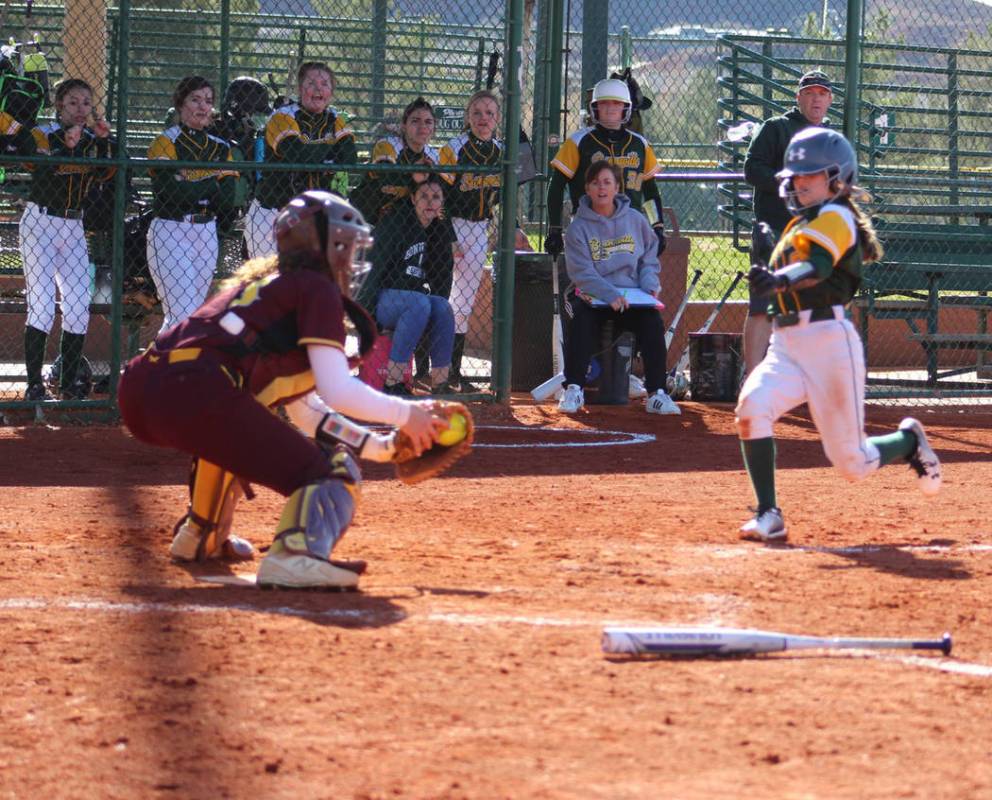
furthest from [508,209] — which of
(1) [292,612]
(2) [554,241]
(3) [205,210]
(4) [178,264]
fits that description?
(1) [292,612]

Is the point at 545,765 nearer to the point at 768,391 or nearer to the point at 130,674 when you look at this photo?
the point at 130,674

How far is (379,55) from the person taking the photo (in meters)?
17.1

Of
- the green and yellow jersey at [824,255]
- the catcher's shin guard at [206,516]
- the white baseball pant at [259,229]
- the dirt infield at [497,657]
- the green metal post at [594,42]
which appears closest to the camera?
the dirt infield at [497,657]

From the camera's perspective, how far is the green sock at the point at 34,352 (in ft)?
30.9

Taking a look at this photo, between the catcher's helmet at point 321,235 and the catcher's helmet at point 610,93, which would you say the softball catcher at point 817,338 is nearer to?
the catcher's helmet at point 321,235

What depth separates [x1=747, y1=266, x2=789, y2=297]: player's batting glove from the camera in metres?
5.61

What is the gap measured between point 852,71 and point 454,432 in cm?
642

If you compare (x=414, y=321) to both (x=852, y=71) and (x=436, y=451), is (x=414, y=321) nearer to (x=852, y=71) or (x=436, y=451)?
(x=852, y=71)

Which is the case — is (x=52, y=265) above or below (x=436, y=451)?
above

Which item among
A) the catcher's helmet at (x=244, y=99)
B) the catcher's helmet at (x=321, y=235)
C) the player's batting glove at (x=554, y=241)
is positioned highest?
the catcher's helmet at (x=244, y=99)

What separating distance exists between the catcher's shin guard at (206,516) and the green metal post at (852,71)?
251 inches

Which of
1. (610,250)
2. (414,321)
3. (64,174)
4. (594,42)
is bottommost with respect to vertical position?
(414,321)

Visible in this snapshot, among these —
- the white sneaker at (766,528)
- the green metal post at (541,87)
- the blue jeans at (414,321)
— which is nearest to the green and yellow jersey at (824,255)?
the white sneaker at (766,528)

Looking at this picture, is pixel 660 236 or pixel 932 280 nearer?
pixel 660 236
